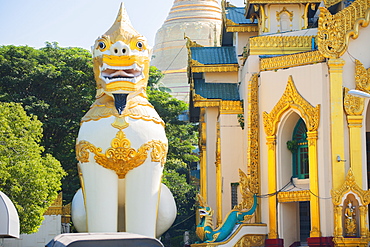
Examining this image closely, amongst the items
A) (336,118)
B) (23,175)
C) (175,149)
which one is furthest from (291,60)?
(175,149)

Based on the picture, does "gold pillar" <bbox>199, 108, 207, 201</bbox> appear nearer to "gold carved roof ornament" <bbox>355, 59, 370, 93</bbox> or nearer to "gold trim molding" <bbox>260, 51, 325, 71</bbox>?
"gold trim molding" <bbox>260, 51, 325, 71</bbox>

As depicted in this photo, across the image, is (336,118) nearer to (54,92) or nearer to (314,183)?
(314,183)

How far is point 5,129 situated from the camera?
25297 mm

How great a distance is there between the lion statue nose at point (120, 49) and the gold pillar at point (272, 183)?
6477 millimetres

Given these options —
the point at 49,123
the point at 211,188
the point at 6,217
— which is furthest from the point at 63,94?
the point at 6,217

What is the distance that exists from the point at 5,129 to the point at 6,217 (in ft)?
44.8

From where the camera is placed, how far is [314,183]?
22.3 m

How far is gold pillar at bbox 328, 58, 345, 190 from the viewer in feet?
71.3

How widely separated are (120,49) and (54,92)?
1656 cm

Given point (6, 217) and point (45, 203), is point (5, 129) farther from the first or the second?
point (6, 217)

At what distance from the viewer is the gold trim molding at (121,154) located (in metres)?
18.3

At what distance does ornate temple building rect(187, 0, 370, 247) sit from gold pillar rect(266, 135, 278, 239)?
1.1 inches

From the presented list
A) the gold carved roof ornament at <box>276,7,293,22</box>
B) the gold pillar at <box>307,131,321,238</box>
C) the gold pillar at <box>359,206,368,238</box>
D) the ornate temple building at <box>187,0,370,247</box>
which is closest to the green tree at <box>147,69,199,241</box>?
the ornate temple building at <box>187,0,370,247</box>

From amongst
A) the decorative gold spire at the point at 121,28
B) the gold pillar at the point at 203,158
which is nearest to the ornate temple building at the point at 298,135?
the gold pillar at the point at 203,158
